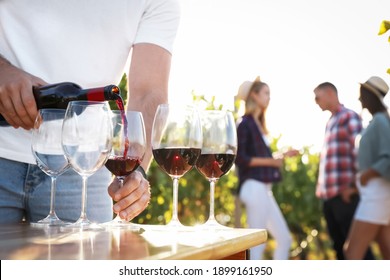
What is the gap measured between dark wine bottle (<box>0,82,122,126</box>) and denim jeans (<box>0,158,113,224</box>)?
0.20 meters

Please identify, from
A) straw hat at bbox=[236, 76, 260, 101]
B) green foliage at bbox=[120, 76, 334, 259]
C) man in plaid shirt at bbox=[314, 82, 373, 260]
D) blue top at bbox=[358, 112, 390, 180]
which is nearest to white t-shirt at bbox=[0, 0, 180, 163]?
blue top at bbox=[358, 112, 390, 180]

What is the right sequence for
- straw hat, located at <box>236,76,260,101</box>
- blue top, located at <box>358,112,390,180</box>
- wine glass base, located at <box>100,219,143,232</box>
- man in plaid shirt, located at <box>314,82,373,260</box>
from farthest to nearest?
straw hat, located at <box>236,76,260,101</box> < man in plaid shirt, located at <box>314,82,373,260</box> < blue top, located at <box>358,112,390,180</box> < wine glass base, located at <box>100,219,143,232</box>

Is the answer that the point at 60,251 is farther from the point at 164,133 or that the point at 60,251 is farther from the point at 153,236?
the point at 164,133

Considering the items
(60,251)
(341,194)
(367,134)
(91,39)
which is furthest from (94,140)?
(341,194)

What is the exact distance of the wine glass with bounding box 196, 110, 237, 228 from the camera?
4.39 ft

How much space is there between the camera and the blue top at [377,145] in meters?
3.48

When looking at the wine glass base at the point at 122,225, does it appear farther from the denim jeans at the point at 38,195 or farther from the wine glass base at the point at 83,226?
the denim jeans at the point at 38,195

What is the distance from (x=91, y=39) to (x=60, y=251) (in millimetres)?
877

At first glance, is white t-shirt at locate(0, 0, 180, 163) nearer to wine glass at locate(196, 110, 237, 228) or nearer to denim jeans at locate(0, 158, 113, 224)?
denim jeans at locate(0, 158, 113, 224)

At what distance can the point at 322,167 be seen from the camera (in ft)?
14.1

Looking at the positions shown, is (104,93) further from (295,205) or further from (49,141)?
(295,205)

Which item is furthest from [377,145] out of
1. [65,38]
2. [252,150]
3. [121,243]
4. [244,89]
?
[121,243]

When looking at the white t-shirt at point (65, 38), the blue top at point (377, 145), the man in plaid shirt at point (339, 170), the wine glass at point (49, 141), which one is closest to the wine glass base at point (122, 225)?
the wine glass at point (49, 141)

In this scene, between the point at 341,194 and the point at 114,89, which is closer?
the point at 114,89
